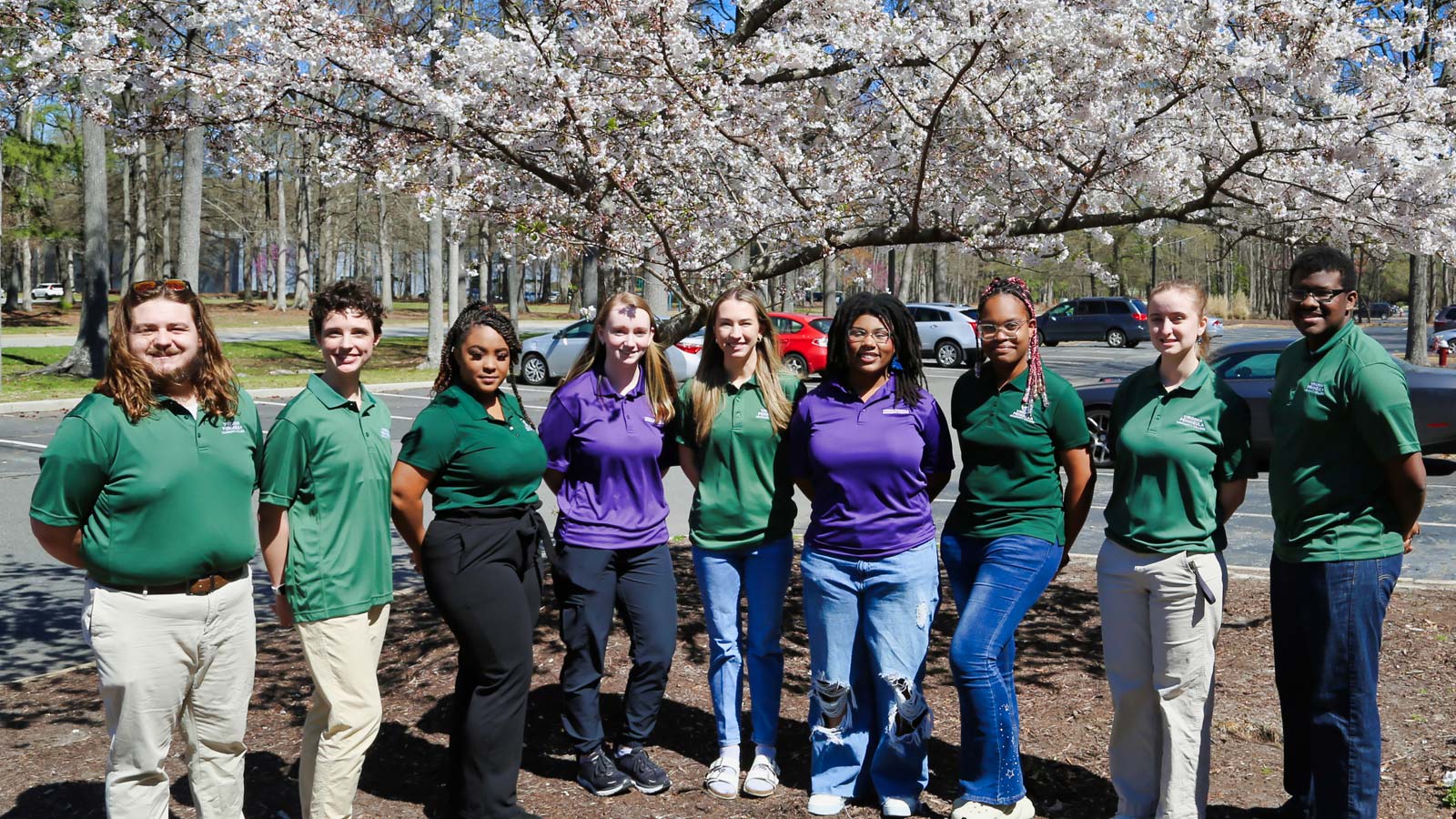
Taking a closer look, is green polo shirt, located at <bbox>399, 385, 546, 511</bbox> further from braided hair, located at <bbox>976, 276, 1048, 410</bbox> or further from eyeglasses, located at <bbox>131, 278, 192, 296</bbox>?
braided hair, located at <bbox>976, 276, 1048, 410</bbox>

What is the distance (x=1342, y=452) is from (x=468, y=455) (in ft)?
9.20

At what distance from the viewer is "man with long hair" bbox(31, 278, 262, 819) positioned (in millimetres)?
3248

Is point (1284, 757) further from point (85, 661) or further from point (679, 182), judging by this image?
point (85, 661)

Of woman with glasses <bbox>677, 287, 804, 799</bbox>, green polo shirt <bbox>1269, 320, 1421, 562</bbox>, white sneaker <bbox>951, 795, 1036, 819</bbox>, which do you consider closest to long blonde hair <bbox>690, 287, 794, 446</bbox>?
woman with glasses <bbox>677, 287, 804, 799</bbox>

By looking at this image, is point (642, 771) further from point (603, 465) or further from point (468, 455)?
point (468, 455)

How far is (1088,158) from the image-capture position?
6645 mm

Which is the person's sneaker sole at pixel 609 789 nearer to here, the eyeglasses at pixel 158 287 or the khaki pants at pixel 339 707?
the khaki pants at pixel 339 707

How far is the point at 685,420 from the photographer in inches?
183

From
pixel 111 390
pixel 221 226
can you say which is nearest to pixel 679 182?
pixel 111 390

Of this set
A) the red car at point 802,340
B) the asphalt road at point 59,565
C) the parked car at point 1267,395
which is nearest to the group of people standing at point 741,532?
the asphalt road at point 59,565

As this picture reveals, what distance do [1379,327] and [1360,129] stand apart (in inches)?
2292

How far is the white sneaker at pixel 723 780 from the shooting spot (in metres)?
4.41

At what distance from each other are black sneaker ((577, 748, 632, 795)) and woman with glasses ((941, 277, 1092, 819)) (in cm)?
123

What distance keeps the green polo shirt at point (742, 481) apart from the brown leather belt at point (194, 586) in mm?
1641
